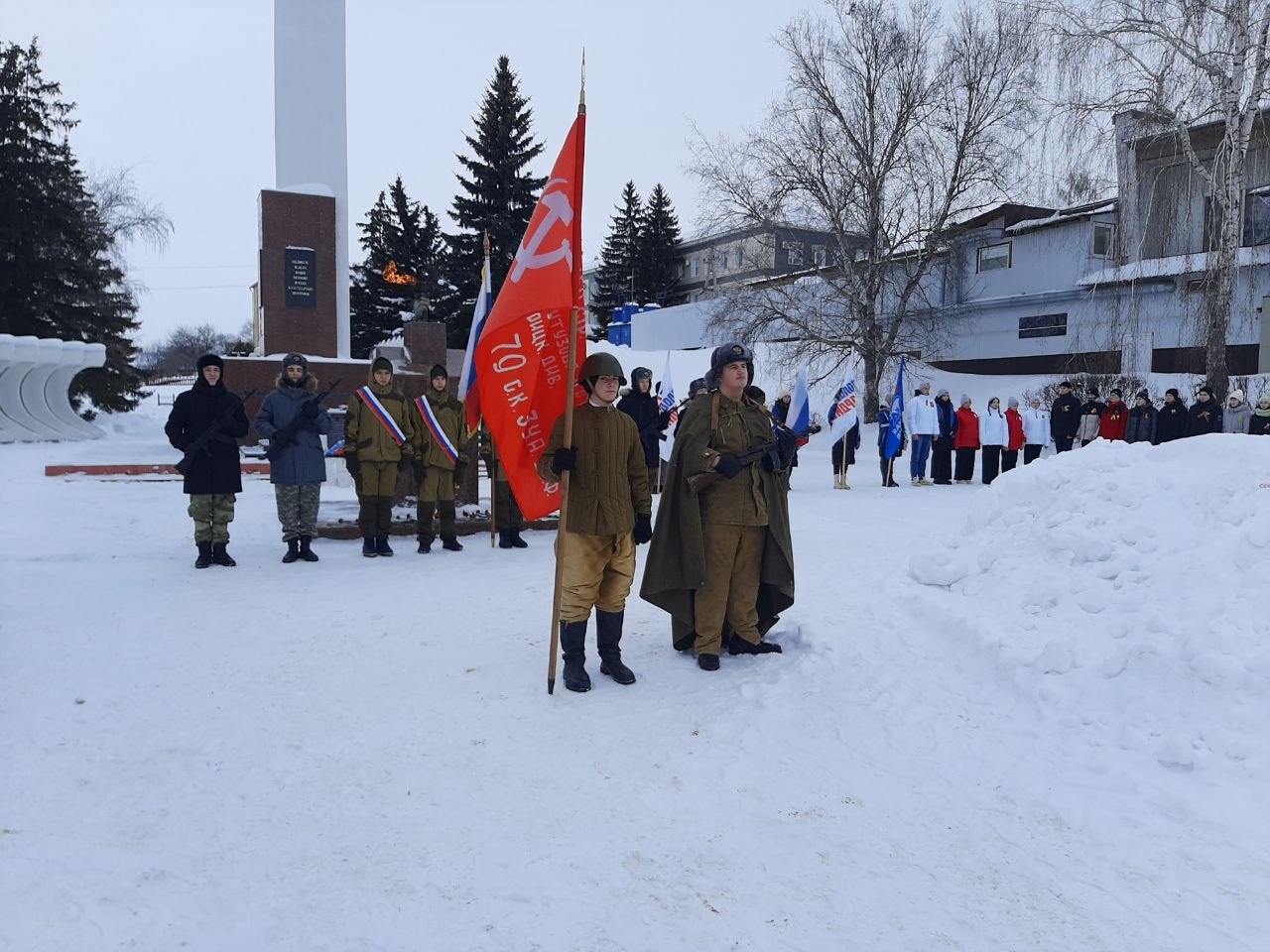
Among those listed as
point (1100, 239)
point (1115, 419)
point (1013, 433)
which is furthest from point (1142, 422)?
point (1100, 239)

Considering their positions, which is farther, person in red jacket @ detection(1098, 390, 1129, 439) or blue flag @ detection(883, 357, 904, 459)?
blue flag @ detection(883, 357, 904, 459)

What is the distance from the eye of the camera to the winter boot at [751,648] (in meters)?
5.41

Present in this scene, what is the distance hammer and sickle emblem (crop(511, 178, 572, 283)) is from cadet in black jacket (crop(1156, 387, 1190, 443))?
13.1 meters

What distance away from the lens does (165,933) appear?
2705mm

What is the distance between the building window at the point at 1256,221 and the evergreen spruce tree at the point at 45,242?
33249 mm

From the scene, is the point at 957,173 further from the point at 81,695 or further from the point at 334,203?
the point at 81,695

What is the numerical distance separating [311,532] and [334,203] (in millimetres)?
14156

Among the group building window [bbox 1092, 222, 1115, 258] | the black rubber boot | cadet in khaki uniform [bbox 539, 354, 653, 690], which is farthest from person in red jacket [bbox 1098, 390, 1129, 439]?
building window [bbox 1092, 222, 1115, 258]

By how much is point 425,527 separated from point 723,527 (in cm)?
480

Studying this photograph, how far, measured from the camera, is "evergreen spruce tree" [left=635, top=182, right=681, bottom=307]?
57312 mm

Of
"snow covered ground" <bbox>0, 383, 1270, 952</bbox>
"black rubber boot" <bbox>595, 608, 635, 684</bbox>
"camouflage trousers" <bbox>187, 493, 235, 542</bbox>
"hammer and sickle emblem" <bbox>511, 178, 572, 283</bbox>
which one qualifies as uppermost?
"hammer and sickle emblem" <bbox>511, 178, 572, 283</bbox>

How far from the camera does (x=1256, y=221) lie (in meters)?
24.7

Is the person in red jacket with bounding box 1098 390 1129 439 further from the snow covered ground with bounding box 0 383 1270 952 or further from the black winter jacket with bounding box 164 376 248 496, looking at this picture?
the black winter jacket with bounding box 164 376 248 496

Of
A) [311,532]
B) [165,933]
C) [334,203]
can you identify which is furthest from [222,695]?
[334,203]
